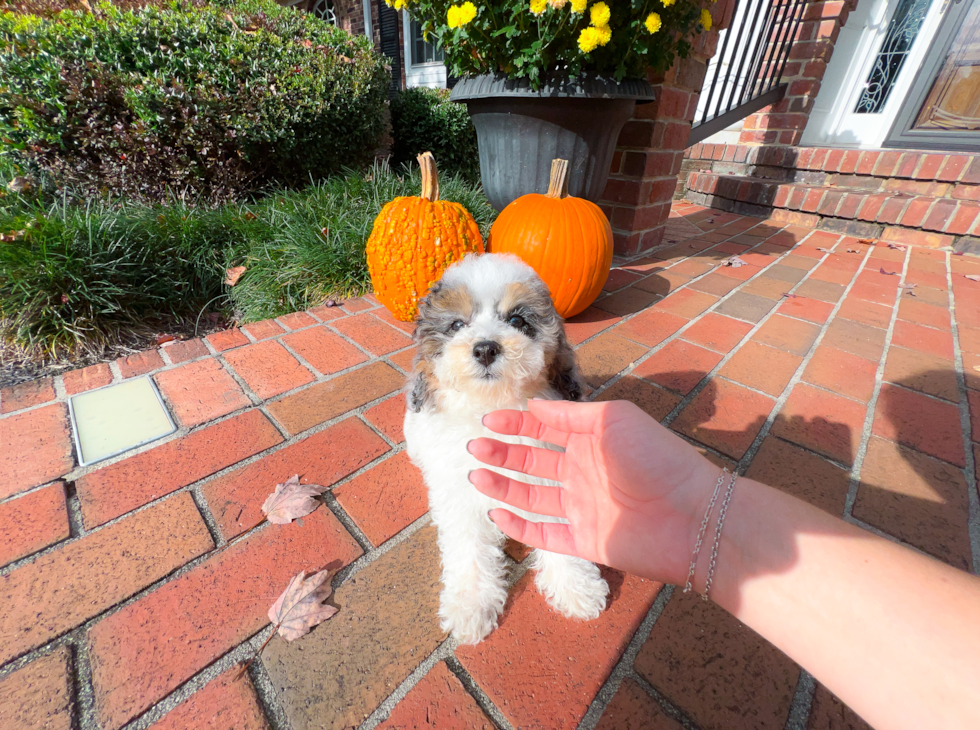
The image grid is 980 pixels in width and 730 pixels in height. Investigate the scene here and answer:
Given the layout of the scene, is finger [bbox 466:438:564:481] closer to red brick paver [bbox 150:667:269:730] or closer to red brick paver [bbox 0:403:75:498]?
red brick paver [bbox 150:667:269:730]

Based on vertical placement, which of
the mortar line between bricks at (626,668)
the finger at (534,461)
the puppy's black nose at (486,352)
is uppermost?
the puppy's black nose at (486,352)

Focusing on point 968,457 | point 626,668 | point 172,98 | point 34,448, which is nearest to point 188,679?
point 626,668

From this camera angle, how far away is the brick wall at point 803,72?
20.3ft

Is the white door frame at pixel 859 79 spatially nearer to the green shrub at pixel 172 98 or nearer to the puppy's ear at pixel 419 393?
the green shrub at pixel 172 98

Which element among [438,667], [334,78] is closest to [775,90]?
[334,78]

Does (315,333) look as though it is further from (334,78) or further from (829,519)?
(334,78)

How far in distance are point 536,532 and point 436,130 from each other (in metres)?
7.70

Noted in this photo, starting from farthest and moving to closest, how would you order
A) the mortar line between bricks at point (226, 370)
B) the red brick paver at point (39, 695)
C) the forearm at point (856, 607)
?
the mortar line between bricks at point (226, 370) → the red brick paver at point (39, 695) → the forearm at point (856, 607)

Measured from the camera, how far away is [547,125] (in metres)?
3.61

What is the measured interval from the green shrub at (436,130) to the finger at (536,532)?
23.0 feet

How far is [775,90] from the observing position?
21.6ft

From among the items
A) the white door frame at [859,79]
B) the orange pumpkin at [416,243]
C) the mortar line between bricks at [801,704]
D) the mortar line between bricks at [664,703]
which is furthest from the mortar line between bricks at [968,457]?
the white door frame at [859,79]

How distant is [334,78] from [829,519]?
635 cm

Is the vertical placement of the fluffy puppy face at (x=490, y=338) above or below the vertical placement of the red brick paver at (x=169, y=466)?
above
